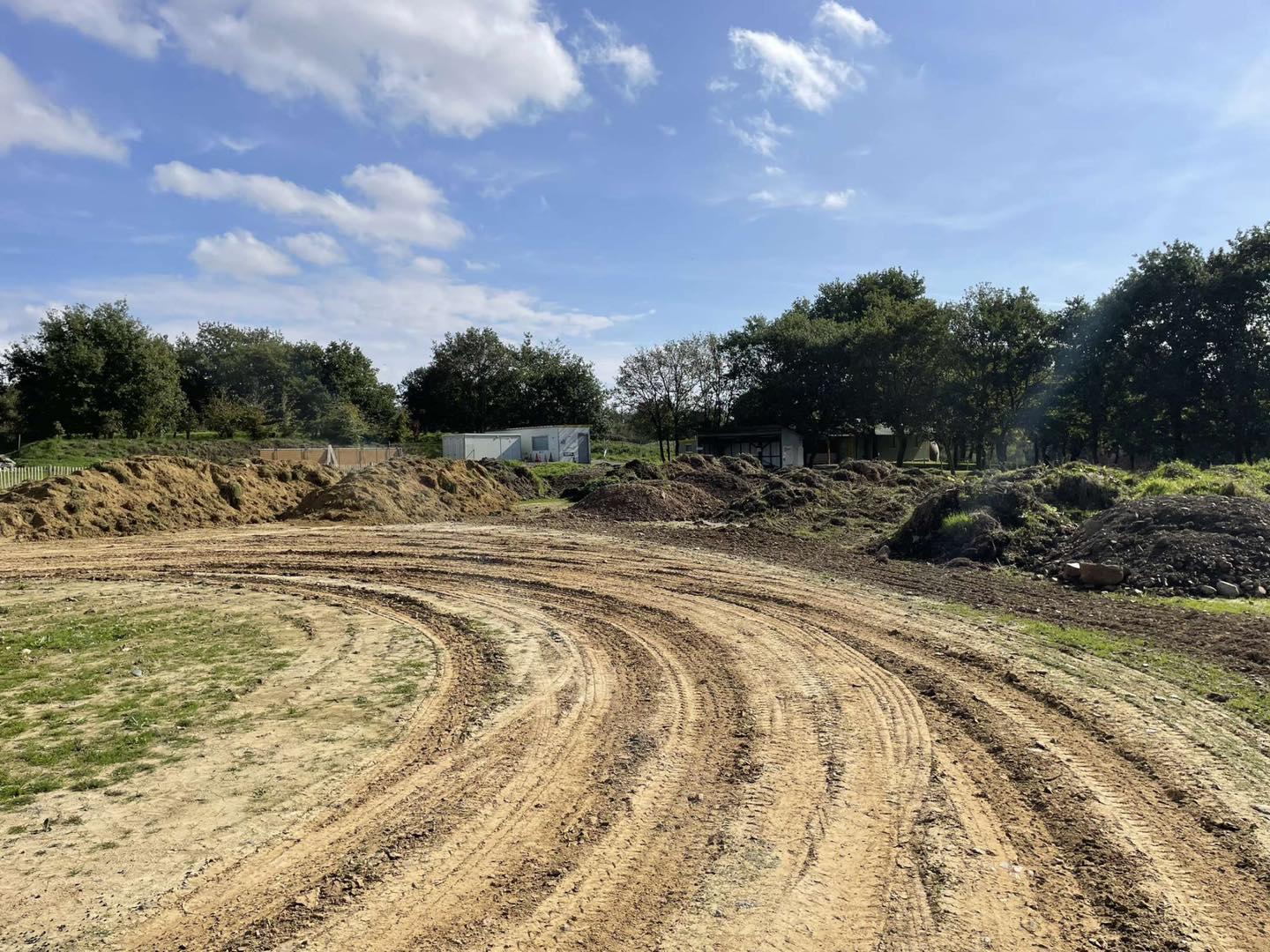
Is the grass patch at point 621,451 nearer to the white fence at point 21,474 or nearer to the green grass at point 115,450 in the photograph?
the green grass at point 115,450

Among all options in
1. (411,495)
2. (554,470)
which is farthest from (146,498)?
(554,470)

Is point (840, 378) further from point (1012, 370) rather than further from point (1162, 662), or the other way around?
point (1162, 662)

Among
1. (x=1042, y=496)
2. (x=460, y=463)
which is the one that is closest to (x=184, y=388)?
(x=460, y=463)

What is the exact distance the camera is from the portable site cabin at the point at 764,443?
177 ft

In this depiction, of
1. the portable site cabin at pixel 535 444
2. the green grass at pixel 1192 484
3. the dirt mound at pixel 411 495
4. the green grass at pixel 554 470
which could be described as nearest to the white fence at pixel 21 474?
the dirt mound at pixel 411 495

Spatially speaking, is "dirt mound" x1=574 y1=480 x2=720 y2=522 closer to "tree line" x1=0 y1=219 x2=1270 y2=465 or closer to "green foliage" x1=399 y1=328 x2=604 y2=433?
"tree line" x1=0 y1=219 x2=1270 y2=465

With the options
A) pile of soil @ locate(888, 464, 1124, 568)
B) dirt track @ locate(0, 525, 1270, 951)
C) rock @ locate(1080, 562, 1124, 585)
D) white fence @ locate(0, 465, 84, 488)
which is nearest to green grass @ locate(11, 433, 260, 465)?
white fence @ locate(0, 465, 84, 488)

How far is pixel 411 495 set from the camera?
27.2m

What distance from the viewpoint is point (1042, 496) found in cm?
1722

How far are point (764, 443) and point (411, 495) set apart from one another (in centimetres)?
3263

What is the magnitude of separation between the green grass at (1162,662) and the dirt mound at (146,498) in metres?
22.5

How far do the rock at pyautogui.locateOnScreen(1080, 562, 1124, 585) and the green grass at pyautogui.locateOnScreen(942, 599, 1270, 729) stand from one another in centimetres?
305

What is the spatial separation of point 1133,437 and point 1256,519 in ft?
128

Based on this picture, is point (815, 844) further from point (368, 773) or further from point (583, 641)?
point (583, 641)
